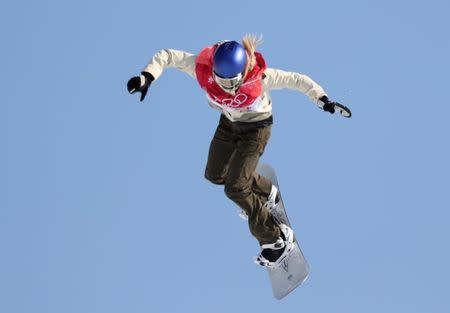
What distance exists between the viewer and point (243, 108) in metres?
12.2

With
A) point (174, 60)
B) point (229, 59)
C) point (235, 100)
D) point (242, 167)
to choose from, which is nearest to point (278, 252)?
point (242, 167)

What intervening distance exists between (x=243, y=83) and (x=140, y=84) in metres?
1.54

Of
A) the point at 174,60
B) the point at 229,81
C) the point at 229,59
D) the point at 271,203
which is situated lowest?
the point at 271,203

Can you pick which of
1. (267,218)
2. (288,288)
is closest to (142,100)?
(267,218)

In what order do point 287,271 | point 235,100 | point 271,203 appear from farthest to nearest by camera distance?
1. point 287,271
2. point 271,203
3. point 235,100

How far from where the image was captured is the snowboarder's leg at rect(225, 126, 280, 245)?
41.4 ft

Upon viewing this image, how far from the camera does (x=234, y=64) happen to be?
11234 mm

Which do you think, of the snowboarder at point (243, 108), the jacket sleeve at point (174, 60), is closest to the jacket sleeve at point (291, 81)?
the snowboarder at point (243, 108)

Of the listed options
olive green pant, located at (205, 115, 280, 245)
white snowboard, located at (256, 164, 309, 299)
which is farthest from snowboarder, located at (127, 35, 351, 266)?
white snowboard, located at (256, 164, 309, 299)

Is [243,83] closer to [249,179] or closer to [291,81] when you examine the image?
[291,81]

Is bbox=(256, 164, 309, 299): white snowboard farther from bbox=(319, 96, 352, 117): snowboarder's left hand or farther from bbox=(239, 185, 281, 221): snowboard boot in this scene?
bbox=(319, 96, 352, 117): snowboarder's left hand

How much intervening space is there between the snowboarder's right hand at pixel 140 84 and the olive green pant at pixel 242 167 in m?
1.97

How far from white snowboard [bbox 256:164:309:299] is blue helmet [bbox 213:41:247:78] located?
3372 millimetres

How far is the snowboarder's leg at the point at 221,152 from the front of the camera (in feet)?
42.2
